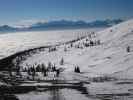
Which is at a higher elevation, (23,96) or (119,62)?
(119,62)

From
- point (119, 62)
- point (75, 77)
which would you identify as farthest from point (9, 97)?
point (119, 62)

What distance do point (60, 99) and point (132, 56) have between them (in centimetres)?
9958

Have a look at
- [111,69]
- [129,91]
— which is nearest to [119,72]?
[111,69]

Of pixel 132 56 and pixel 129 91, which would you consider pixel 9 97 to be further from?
pixel 132 56

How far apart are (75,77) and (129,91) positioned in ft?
191

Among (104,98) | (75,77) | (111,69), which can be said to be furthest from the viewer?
(111,69)

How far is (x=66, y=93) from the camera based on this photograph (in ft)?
354

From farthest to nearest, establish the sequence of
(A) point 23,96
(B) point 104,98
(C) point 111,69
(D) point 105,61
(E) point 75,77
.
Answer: (D) point 105,61
(C) point 111,69
(E) point 75,77
(A) point 23,96
(B) point 104,98

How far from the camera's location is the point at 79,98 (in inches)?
3789

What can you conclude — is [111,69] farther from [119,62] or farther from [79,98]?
[79,98]

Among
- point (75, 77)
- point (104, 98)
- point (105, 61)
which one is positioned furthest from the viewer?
point (105, 61)

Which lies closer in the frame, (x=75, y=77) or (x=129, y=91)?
(x=129, y=91)

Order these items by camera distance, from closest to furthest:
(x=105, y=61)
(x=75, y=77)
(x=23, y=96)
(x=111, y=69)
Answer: (x=23, y=96), (x=75, y=77), (x=111, y=69), (x=105, y=61)

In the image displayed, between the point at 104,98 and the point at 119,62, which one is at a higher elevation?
the point at 119,62
